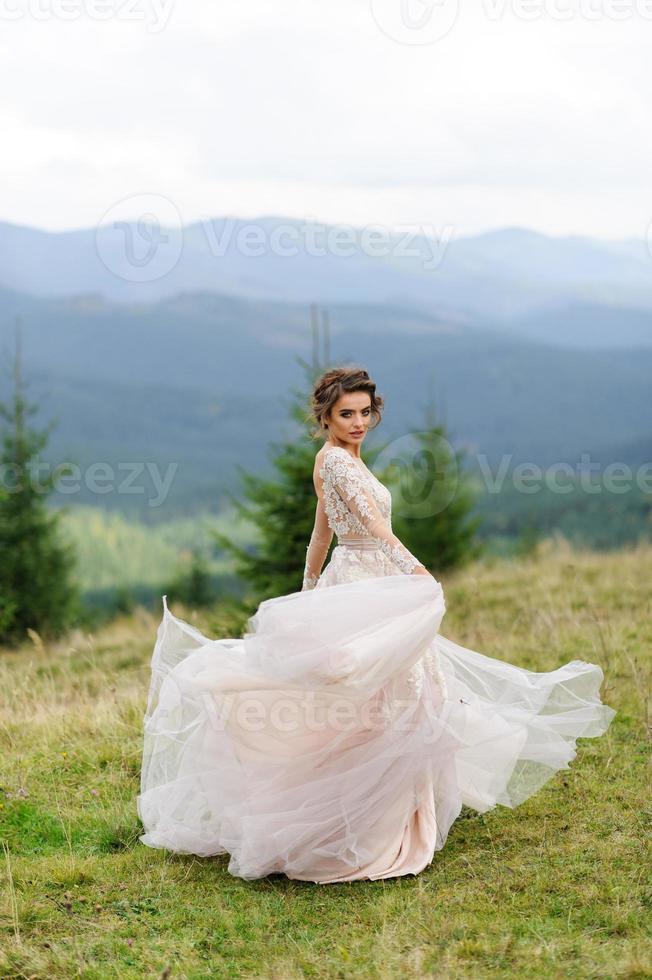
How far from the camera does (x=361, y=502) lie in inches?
260

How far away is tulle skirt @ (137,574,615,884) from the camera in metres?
6.15

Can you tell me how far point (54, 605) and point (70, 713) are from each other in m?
20.6

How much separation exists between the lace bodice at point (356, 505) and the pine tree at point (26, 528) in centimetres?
2233

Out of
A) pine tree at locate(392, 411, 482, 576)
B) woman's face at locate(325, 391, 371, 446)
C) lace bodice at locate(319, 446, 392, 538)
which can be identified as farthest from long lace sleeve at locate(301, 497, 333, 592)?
pine tree at locate(392, 411, 482, 576)

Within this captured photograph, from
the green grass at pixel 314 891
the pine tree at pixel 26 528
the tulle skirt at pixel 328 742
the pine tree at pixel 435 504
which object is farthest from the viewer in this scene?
the pine tree at pixel 26 528

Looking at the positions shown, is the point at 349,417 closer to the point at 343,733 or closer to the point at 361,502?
the point at 361,502

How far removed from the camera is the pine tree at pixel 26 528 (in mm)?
28688

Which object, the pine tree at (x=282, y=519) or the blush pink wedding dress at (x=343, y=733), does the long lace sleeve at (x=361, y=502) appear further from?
the pine tree at (x=282, y=519)

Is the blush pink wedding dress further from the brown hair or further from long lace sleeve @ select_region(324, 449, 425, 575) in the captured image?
the brown hair

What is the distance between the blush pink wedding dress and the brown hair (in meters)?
0.28

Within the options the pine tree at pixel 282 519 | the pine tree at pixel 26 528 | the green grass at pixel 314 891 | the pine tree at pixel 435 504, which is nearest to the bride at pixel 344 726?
the green grass at pixel 314 891

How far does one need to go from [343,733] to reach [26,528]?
79.9 ft

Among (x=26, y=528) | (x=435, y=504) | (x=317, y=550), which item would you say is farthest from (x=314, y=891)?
(x=26, y=528)

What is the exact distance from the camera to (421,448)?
1121 inches
